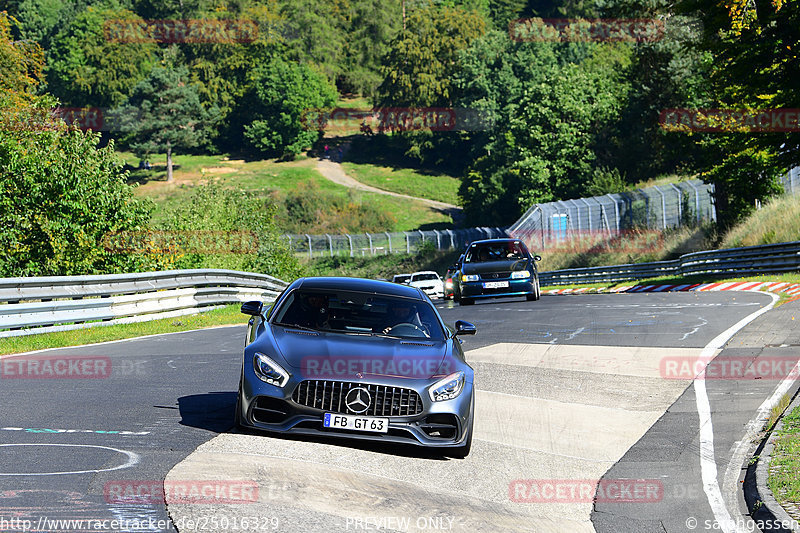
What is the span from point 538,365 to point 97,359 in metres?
6.00

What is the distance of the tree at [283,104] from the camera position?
123125mm

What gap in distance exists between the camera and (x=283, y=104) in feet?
410

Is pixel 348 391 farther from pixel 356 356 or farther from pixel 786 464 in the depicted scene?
pixel 786 464

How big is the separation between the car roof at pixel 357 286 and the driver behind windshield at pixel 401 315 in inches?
5.9

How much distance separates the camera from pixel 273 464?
689cm

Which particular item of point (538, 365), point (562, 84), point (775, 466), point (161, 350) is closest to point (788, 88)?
point (538, 365)

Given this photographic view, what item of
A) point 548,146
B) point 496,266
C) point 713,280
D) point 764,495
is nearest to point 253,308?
point 764,495

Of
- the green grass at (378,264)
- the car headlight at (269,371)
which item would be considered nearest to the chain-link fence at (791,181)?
the green grass at (378,264)

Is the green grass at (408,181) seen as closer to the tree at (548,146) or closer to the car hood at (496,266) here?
the tree at (548,146)

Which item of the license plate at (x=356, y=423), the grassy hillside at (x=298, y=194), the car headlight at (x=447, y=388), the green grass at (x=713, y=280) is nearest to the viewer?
the license plate at (x=356, y=423)

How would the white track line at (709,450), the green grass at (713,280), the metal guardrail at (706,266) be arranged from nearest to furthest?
the white track line at (709,450), the green grass at (713,280), the metal guardrail at (706,266)

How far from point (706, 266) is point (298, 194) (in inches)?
2607

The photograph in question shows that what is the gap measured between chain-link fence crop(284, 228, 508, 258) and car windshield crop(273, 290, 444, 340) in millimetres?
59280

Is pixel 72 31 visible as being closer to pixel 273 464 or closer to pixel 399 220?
pixel 399 220
